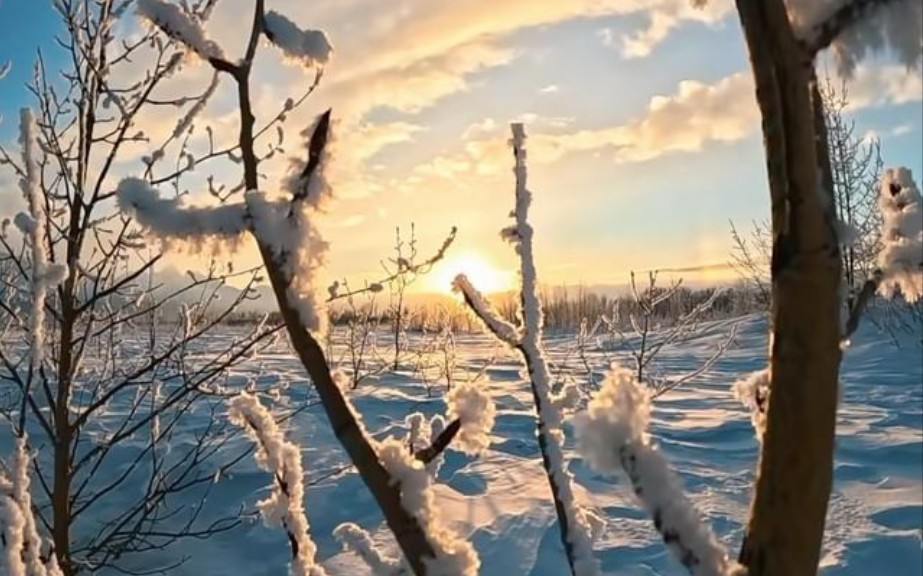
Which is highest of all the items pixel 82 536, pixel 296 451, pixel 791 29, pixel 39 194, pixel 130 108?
pixel 130 108

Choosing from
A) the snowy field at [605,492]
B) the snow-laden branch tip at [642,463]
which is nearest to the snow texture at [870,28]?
the snow-laden branch tip at [642,463]

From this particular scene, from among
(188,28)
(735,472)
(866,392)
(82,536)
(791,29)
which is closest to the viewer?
(791,29)

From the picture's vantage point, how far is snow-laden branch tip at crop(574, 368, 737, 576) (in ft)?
1.79

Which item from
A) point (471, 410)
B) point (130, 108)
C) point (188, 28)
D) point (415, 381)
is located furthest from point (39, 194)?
point (415, 381)

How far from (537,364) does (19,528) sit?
1.17m

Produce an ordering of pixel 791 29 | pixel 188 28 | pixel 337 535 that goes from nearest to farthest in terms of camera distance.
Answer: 1. pixel 791 29
2. pixel 188 28
3. pixel 337 535

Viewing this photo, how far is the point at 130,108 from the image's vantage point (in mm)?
2842

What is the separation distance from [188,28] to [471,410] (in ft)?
1.35

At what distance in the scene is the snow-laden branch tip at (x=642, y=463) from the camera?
0.55 m

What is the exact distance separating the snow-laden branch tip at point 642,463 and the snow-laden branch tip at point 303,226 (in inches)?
8.4

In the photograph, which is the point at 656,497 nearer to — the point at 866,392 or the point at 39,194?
the point at 39,194

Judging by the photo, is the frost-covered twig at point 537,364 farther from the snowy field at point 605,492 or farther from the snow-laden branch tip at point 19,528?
the snowy field at point 605,492

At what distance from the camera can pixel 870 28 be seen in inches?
21.3

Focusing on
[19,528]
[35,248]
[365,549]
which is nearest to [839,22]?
[365,549]
